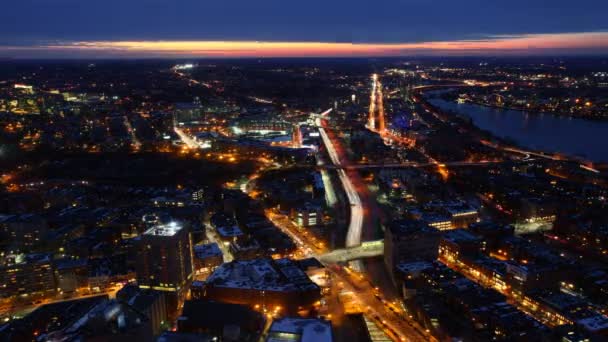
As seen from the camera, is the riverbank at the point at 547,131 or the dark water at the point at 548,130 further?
the dark water at the point at 548,130

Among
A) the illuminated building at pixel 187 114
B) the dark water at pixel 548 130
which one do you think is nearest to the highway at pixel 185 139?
the illuminated building at pixel 187 114

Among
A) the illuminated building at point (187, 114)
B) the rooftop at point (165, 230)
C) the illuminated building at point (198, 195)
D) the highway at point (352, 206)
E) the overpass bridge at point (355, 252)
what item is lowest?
the overpass bridge at point (355, 252)

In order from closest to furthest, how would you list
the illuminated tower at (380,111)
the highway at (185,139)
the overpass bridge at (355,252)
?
the overpass bridge at (355,252)
the highway at (185,139)
the illuminated tower at (380,111)

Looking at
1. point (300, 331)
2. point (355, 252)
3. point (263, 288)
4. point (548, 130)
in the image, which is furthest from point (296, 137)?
point (300, 331)

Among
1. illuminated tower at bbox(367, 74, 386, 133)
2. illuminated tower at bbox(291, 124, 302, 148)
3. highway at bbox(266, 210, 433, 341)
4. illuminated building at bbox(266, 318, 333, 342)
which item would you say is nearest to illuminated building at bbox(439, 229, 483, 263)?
highway at bbox(266, 210, 433, 341)

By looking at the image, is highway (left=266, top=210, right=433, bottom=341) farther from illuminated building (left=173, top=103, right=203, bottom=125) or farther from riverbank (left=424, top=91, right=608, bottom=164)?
illuminated building (left=173, top=103, right=203, bottom=125)

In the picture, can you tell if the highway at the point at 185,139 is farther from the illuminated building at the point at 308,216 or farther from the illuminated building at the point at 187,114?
the illuminated building at the point at 308,216
